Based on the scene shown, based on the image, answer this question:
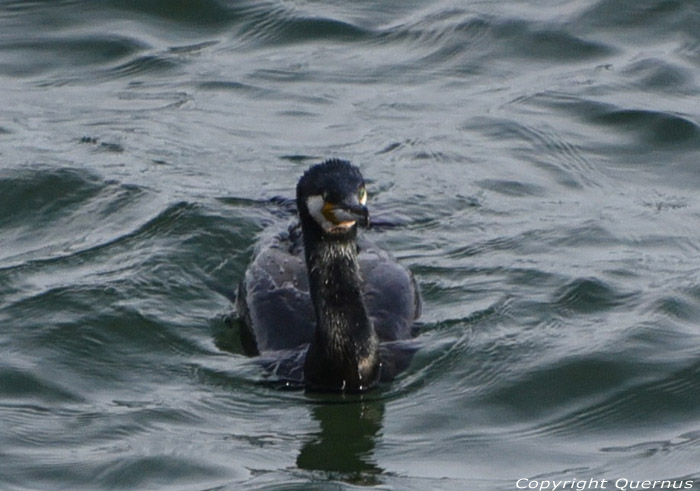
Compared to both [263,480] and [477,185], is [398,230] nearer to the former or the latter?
[477,185]

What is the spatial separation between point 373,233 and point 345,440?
278cm

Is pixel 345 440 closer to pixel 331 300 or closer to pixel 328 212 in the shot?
pixel 331 300

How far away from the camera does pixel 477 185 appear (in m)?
12.0

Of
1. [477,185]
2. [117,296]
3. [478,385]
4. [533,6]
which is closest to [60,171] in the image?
[117,296]

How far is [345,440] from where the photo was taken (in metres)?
8.55

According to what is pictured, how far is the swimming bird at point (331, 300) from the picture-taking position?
28.8 ft

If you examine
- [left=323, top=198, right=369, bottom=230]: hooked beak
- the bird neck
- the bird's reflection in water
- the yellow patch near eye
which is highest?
the yellow patch near eye

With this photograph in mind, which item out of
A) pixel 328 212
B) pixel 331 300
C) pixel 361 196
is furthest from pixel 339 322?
pixel 361 196

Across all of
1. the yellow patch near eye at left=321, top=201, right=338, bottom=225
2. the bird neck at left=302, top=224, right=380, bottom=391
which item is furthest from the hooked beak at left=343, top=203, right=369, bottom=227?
the bird neck at left=302, top=224, right=380, bottom=391

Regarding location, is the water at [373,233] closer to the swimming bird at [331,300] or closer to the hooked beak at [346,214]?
the swimming bird at [331,300]

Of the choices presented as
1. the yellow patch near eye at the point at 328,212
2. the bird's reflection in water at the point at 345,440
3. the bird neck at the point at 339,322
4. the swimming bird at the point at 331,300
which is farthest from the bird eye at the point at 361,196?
the bird's reflection in water at the point at 345,440

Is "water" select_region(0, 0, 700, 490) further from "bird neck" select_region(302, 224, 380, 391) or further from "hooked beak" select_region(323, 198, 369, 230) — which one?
"hooked beak" select_region(323, 198, 369, 230)

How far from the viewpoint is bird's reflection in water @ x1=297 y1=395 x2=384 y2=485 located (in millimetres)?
8180

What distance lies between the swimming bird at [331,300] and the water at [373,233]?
153 millimetres
